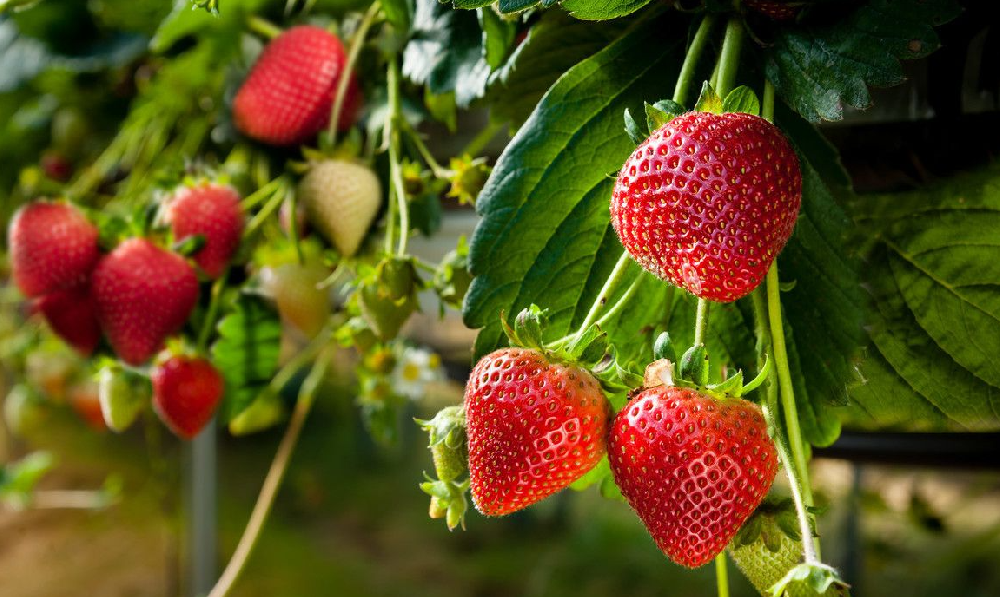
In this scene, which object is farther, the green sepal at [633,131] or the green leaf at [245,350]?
the green leaf at [245,350]

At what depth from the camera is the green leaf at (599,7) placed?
295mm

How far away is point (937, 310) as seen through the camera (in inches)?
14.9

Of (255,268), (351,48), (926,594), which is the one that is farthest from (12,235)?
(926,594)

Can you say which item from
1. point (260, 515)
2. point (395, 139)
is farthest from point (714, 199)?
point (260, 515)

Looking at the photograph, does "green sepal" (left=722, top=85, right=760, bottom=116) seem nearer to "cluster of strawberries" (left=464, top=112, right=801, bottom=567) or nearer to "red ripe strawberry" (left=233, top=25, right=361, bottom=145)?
"cluster of strawberries" (left=464, top=112, right=801, bottom=567)

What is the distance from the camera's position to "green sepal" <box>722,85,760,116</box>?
278mm

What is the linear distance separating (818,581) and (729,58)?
17cm

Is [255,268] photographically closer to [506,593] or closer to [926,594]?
[926,594]

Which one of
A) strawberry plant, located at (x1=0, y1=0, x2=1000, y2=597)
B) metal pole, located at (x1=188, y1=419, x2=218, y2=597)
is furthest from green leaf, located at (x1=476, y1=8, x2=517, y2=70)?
metal pole, located at (x1=188, y1=419, x2=218, y2=597)

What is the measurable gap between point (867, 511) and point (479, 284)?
0.89 meters

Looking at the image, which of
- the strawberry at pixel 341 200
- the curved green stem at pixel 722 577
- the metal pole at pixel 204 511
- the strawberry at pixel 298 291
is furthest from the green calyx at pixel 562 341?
the metal pole at pixel 204 511

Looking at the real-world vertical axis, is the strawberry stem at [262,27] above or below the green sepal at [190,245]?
Answer: above

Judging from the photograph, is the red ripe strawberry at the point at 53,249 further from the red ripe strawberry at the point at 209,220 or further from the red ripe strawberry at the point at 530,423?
the red ripe strawberry at the point at 530,423

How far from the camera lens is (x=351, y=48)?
1.70 feet
